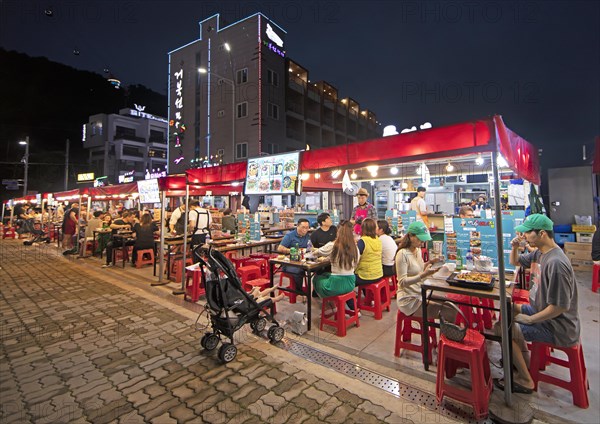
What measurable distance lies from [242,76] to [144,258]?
19120mm

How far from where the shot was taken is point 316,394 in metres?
2.91

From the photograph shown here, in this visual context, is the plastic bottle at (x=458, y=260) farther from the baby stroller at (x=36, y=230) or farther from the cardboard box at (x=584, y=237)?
the baby stroller at (x=36, y=230)

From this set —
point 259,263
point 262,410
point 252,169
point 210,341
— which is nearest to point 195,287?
point 259,263

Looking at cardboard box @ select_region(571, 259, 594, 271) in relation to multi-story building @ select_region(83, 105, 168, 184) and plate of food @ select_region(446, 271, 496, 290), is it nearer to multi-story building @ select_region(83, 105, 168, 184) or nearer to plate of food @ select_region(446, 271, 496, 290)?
plate of food @ select_region(446, 271, 496, 290)

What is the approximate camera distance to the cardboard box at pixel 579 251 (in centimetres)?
805

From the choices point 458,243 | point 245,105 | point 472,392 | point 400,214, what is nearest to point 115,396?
point 472,392

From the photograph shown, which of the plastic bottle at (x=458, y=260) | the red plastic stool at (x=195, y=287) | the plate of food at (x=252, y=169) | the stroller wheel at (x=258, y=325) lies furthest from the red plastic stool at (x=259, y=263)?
the plastic bottle at (x=458, y=260)

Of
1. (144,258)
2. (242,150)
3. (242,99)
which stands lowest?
(144,258)

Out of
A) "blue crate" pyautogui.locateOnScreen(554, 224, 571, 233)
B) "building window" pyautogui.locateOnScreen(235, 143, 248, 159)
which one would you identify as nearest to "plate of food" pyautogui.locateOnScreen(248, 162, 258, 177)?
"blue crate" pyautogui.locateOnScreen(554, 224, 571, 233)

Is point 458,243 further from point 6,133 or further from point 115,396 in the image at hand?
point 6,133

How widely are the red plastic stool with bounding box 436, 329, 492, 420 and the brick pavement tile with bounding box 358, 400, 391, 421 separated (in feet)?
1.83

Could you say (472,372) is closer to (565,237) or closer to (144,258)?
(565,237)

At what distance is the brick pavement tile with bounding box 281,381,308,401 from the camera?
113 inches

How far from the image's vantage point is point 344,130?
110 feet
